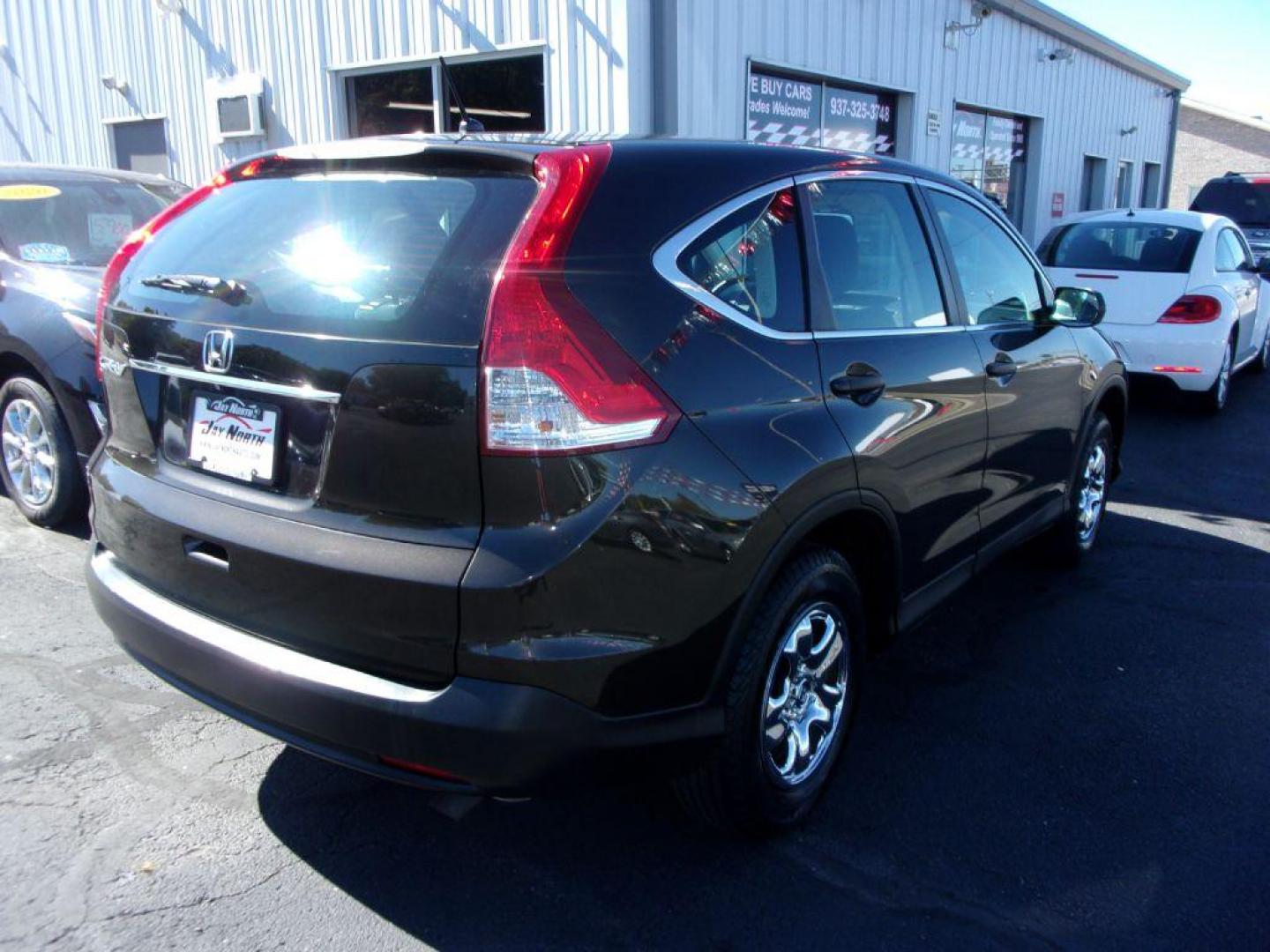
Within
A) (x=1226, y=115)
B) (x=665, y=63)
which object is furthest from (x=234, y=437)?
(x=1226, y=115)

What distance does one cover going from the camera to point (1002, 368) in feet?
11.7

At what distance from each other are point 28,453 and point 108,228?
1.46 meters

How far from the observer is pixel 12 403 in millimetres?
4812

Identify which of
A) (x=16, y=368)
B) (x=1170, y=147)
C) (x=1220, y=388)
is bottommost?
(x=1220, y=388)

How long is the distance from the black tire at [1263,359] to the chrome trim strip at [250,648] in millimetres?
10440

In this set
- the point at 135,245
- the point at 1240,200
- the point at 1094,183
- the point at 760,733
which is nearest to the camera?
the point at 760,733

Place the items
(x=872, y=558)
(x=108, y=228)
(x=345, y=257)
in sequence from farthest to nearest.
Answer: (x=108, y=228), (x=872, y=558), (x=345, y=257)

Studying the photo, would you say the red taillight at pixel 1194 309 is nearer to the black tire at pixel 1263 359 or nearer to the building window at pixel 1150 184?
the black tire at pixel 1263 359

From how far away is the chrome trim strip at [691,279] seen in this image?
2256 millimetres

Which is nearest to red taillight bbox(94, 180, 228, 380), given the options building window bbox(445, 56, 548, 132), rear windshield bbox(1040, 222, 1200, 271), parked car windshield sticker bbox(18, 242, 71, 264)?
parked car windshield sticker bbox(18, 242, 71, 264)

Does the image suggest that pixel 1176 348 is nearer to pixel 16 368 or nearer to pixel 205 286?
pixel 205 286

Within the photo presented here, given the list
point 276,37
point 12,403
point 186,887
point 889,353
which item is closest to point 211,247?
point 186,887

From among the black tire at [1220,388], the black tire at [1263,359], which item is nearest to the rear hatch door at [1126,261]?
the black tire at [1220,388]

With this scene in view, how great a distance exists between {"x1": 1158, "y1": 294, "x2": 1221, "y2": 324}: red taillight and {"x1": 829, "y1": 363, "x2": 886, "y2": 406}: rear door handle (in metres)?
5.89
